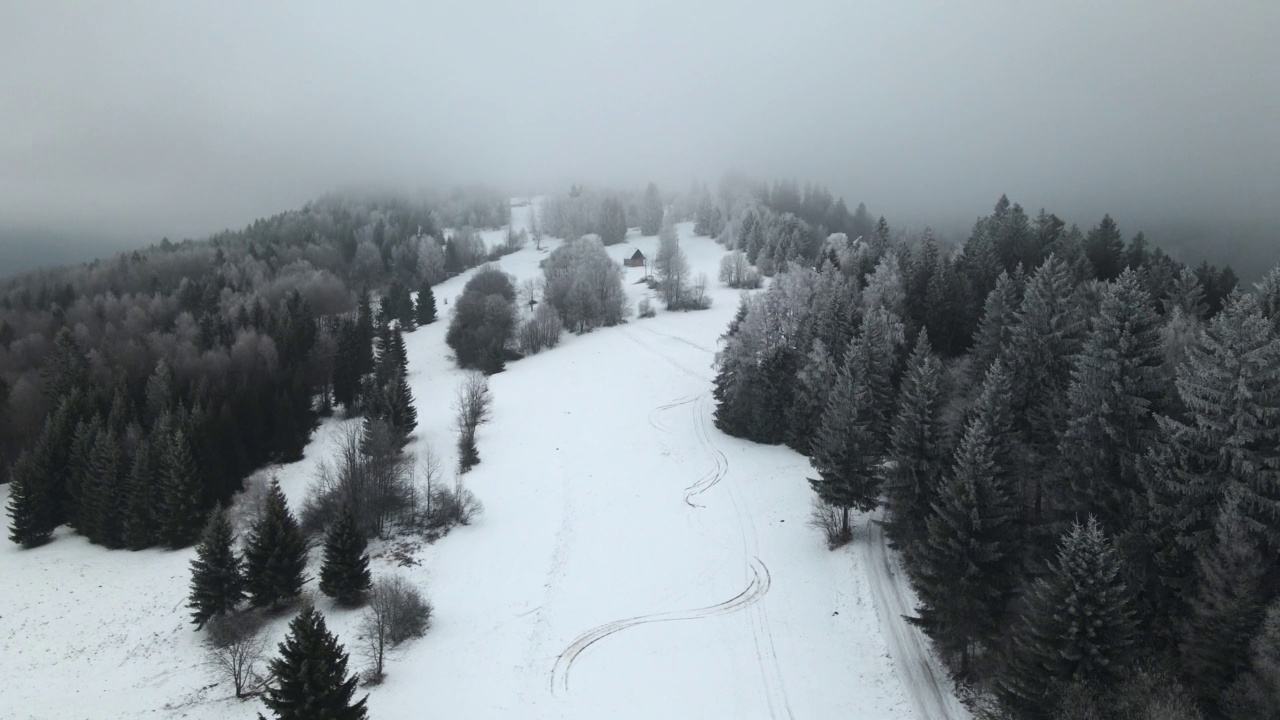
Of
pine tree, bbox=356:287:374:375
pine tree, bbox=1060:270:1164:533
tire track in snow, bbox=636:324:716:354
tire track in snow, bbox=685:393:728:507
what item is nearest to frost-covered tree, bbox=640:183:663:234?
tire track in snow, bbox=636:324:716:354

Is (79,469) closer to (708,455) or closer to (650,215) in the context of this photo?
(708,455)

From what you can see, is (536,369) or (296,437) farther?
(536,369)

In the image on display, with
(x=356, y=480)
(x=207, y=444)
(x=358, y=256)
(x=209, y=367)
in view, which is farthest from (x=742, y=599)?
(x=358, y=256)

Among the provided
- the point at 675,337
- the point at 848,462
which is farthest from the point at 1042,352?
the point at 675,337

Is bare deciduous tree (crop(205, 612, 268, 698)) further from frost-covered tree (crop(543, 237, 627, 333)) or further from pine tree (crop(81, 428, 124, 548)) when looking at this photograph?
frost-covered tree (crop(543, 237, 627, 333))

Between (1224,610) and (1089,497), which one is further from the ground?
(1224,610)

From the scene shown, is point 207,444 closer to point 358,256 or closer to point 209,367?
point 209,367
